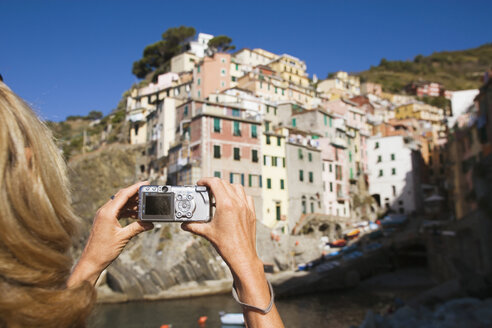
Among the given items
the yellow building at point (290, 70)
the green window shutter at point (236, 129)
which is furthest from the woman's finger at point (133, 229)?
the yellow building at point (290, 70)

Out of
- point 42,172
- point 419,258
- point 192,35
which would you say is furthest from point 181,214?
point 192,35

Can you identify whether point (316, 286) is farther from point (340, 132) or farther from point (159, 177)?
point (340, 132)

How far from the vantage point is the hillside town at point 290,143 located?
35875 mm

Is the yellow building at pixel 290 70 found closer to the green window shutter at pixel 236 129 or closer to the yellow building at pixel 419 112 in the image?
the yellow building at pixel 419 112

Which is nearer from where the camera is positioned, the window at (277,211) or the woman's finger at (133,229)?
the woman's finger at (133,229)

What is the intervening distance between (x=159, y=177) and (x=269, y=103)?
55.4 ft

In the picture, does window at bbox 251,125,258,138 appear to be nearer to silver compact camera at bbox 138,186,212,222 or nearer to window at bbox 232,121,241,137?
window at bbox 232,121,241,137

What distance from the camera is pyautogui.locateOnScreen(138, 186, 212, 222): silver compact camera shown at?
5.76 ft

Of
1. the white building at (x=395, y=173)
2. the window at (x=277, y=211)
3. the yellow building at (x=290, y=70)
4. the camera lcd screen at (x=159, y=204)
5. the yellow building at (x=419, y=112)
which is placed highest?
the yellow building at (x=290, y=70)

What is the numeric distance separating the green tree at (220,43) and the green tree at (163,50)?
6.33m

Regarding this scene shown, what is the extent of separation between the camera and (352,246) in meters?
39.1

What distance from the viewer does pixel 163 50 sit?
74.8 meters

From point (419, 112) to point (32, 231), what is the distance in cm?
8073

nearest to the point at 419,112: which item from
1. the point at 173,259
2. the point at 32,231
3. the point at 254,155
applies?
Answer: the point at 254,155
